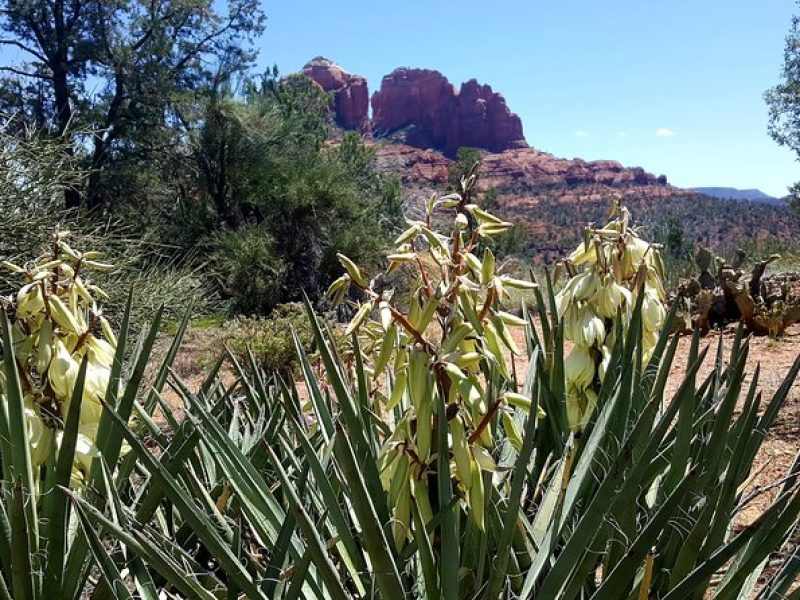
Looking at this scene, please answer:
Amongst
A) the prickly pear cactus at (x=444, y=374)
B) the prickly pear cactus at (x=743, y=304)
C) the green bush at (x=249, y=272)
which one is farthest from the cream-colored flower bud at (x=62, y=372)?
the green bush at (x=249, y=272)

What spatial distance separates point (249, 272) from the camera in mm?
10742

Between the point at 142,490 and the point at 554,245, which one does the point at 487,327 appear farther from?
the point at 554,245

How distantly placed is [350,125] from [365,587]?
303ft

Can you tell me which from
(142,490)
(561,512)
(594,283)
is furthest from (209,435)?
(594,283)

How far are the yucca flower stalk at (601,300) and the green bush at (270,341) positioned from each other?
14.9 ft

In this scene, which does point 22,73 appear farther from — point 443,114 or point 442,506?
point 443,114

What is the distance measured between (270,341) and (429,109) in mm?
94692

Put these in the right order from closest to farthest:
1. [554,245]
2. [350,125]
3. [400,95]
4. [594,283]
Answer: [594,283] → [554,245] → [350,125] → [400,95]

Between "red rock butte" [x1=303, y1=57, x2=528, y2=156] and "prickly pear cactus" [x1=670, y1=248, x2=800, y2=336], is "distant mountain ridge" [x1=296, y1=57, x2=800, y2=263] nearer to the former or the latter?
"red rock butte" [x1=303, y1=57, x2=528, y2=156]

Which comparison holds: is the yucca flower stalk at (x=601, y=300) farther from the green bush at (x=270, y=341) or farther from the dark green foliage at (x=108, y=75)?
the dark green foliage at (x=108, y=75)

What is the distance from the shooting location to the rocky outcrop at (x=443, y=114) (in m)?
93.4

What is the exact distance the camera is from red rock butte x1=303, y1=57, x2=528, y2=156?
9319cm

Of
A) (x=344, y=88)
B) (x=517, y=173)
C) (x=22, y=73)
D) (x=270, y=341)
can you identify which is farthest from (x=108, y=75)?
(x=344, y=88)

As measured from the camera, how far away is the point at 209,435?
42.2 inches
